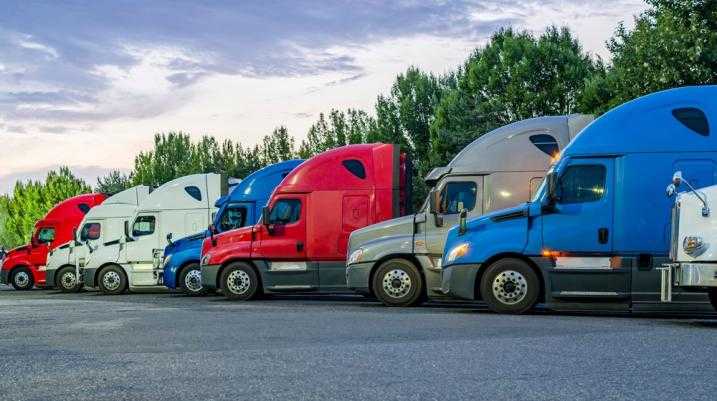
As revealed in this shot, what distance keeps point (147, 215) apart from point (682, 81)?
14.4 m

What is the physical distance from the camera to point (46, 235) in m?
32.2

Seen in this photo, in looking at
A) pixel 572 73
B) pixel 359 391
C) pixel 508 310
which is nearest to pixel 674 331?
pixel 508 310

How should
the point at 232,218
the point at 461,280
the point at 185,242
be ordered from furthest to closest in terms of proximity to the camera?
the point at 185,242, the point at 232,218, the point at 461,280

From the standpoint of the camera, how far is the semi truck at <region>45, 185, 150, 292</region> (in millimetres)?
27984

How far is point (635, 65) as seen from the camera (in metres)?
30.2

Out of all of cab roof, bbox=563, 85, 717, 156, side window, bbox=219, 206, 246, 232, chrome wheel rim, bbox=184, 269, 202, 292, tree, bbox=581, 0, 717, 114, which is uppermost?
tree, bbox=581, 0, 717, 114

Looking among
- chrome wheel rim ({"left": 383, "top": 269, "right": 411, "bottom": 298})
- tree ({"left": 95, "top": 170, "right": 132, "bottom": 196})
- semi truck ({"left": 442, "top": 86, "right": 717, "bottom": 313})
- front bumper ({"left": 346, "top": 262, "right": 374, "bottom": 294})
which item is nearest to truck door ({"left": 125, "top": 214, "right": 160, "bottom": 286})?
front bumper ({"left": 346, "top": 262, "right": 374, "bottom": 294})

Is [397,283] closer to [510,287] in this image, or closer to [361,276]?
[361,276]

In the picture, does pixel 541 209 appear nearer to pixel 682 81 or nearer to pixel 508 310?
pixel 508 310

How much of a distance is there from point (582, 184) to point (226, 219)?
10367 millimetres

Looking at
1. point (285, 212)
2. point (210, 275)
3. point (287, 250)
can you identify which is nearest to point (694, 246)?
point (287, 250)

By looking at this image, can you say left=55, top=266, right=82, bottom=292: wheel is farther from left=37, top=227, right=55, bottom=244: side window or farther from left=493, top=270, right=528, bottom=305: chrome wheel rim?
left=493, top=270, right=528, bottom=305: chrome wheel rim

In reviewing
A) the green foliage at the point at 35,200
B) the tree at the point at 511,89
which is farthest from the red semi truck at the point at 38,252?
the green foliage at the point at 35,200

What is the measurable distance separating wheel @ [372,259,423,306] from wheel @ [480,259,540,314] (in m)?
2.55
